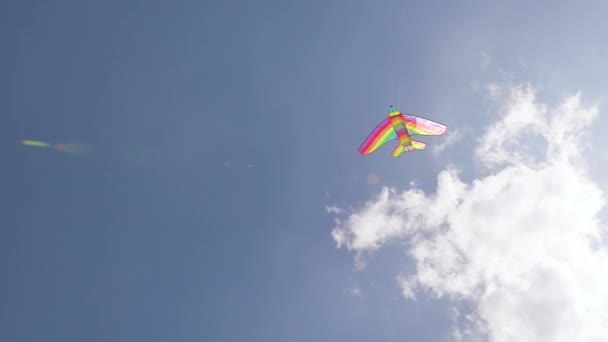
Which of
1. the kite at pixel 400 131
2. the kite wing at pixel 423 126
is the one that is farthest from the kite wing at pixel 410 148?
the kite wing at pixel 423 126

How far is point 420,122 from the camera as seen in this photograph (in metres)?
31.4

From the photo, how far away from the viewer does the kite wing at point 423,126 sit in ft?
103

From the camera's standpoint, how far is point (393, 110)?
30562 mm

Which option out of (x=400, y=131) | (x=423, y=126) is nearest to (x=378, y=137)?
(x=400, y=131)

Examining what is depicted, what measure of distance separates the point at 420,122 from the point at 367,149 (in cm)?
403

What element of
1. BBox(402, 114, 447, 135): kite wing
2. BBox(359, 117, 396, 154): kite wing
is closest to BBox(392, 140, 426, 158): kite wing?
BBox(402, 114, 447, 135): kite wing

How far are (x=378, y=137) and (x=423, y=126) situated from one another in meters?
3.15

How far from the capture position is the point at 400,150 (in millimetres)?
32312

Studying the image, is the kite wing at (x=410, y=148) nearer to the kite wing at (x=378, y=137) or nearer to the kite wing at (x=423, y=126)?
the kite wing at (x=423, y=126)

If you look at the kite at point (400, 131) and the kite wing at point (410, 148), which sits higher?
the kite at point (400, 131)

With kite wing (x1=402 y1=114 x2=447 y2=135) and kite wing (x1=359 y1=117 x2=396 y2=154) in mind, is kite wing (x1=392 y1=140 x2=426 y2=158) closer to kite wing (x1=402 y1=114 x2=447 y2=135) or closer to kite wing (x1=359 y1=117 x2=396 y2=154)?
kite wing (x1=402 y1=114 x2=447 y2=135)

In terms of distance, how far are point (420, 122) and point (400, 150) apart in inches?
93.4

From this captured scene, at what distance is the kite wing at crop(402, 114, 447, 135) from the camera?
103 feet

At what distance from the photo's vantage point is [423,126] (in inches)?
1246
